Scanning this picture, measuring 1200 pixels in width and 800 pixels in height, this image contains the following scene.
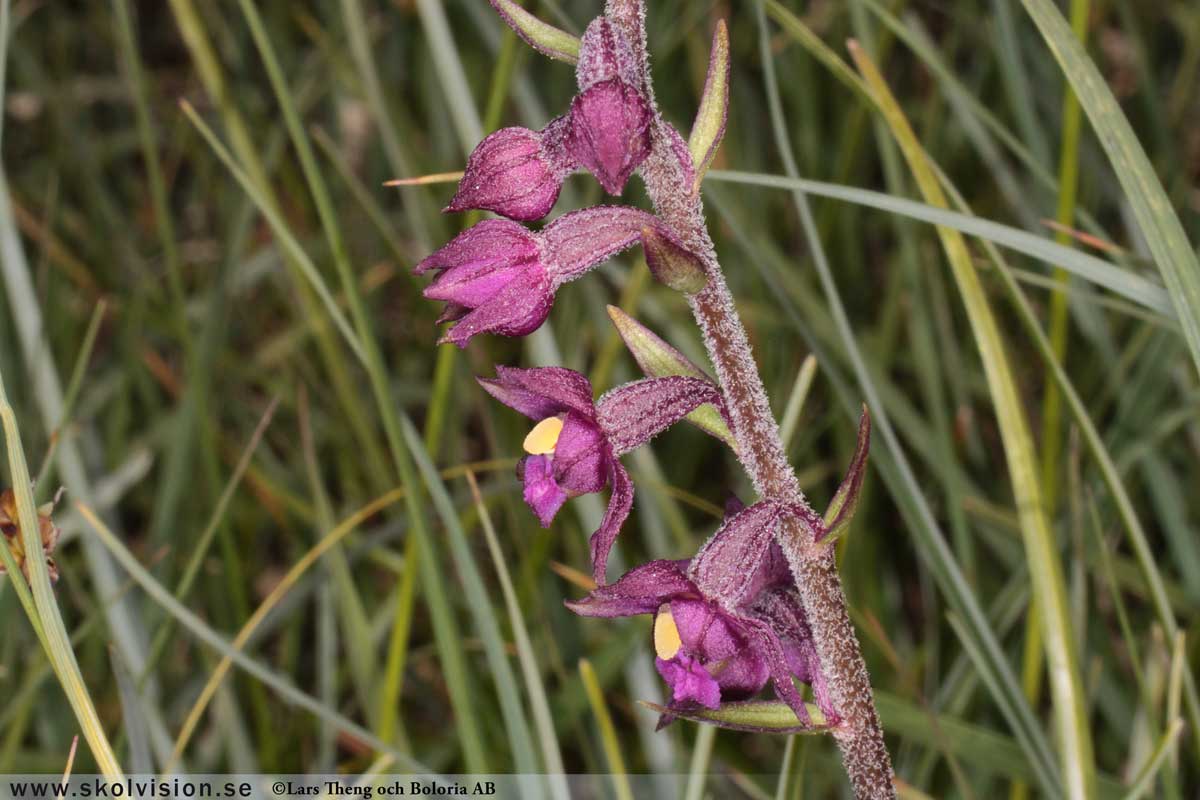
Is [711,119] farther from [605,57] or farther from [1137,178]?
[1137,178]

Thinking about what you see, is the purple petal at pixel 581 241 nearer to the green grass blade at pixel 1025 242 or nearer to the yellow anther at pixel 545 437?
the yellow anther at pixel 545 437

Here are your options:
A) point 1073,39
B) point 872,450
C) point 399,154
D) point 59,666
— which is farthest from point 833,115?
point 59,666

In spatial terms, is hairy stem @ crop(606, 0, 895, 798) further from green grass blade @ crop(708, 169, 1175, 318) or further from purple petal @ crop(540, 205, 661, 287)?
green grass blade @ crop(708, 169, 1175, 318)

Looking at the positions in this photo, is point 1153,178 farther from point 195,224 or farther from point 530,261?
point 195,224

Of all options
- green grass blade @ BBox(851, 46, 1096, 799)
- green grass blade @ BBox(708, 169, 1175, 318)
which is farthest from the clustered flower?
green grass blade @ BBox(851, 46, 1096, 799)

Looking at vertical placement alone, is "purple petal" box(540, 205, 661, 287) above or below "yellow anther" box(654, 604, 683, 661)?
above

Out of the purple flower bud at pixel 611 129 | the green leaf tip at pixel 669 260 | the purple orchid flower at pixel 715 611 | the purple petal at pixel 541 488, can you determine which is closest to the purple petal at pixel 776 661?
the purple orchid flower at pixel 715 611
